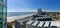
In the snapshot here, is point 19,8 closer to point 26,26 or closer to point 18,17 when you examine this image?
point 18,17

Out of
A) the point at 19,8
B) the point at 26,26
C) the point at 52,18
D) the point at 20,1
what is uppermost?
the point at 20,1

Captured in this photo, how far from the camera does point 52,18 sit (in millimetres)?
2734

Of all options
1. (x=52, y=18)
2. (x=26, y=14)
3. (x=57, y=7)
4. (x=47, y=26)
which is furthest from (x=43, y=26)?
(x=57, y=7)

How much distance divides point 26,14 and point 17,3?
483mm

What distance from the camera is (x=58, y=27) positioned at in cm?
224

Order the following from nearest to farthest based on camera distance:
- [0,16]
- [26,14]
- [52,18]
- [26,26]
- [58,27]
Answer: [0,16] < [58,27] < [26,26] < [52,18] < [26,14]

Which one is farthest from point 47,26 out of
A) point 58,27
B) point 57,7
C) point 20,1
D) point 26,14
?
point 20,1

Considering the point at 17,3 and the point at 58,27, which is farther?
the point at 17,3

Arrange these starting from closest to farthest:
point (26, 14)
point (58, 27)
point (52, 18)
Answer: point (58, 27) → point (52, 18) → point (26, 14)

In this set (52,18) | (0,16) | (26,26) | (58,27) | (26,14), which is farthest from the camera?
(26,14)

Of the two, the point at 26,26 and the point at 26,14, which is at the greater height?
the point at 26,14

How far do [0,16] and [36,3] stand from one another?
1.86m

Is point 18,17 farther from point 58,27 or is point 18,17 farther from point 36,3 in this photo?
point 58,27

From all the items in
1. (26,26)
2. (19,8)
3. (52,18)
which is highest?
(19,8)
